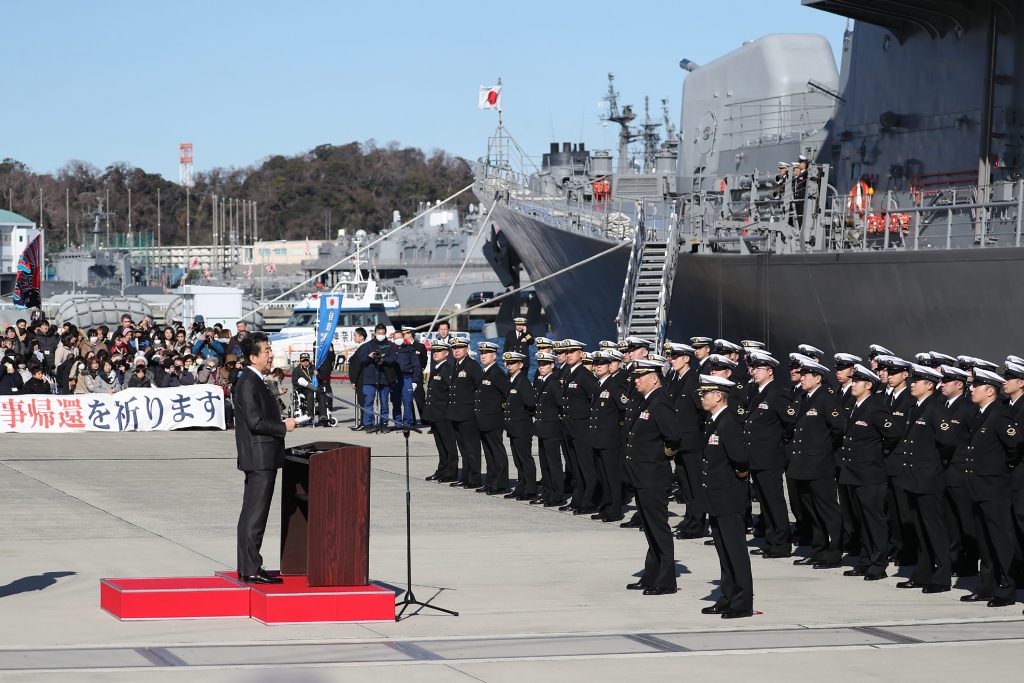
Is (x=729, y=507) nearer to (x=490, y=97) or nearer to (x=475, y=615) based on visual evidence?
(x=475, y=615)

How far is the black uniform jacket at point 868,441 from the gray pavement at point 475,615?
2.47 feet

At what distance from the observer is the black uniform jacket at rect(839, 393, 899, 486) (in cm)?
1028

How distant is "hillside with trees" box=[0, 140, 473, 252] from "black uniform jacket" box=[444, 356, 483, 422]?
10645 centimetres

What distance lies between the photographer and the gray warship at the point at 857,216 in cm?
1781

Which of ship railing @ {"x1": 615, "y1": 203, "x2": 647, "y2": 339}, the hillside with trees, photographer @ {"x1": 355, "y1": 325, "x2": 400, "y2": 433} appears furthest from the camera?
the hillside with trees

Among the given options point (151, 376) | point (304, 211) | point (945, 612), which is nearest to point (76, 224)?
point (304, 211)

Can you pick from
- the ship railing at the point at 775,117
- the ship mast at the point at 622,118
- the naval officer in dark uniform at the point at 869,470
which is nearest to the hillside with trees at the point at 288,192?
the ship mast at the point at 622,118

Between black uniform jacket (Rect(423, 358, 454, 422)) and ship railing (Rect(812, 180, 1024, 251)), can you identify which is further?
ship railing (Rect(812, 180, 1024, 251))

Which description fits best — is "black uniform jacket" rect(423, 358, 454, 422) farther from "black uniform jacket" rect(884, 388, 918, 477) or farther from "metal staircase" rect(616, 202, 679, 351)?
"metal staircase" rect(616, 202, 679, 351)

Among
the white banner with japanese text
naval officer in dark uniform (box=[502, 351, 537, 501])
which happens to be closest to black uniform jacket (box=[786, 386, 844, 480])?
naval officer in dark uniform (box=[502, 351, 537, 501])

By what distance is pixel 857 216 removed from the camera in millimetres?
20984

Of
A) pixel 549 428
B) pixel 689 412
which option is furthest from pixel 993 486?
pixel 549 428

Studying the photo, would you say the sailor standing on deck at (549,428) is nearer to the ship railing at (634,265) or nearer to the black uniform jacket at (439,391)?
the black uniform jacket at (439,391)

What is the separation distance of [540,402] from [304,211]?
11503cm
